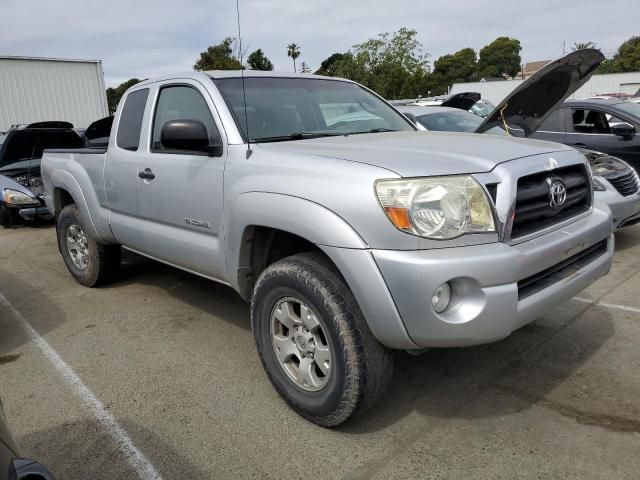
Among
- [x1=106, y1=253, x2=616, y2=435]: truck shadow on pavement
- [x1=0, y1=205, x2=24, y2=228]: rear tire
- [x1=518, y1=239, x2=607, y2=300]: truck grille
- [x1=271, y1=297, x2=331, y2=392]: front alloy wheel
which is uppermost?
[x1=518, y1=239, x2=607, y2=300]: truck grille

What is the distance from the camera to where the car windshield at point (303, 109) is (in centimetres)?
335

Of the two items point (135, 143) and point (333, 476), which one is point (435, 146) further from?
point (135, 143)

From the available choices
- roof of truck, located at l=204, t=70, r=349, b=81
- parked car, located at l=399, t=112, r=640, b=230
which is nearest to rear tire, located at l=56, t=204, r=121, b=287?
roof of truck, located at l=204, t=70, r=349, b=81

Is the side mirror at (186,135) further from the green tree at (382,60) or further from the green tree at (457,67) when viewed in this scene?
the green tree at (457,67)

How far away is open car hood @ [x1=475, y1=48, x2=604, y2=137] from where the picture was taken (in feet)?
13.4

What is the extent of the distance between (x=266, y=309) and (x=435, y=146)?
125cm

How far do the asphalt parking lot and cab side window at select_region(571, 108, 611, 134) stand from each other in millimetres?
3473

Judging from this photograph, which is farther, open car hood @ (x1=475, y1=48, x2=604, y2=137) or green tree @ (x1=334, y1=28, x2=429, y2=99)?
green tree @ (x1=334, y1=28, x2=429, y2=99)

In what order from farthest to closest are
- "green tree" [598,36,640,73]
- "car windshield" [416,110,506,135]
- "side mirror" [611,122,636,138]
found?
1. "green tree" [598,36,640,73]
2. "car windshield" [416,110,506,135]
3. "side mirror" [611,122,636,138]

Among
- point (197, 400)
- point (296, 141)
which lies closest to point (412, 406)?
point (197, 400)

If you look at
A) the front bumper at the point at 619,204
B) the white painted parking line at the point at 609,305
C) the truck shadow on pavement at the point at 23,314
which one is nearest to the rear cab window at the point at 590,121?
the front bumper at the point at 619,204

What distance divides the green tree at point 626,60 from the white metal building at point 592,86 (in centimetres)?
1831

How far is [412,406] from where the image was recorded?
9.73 ft

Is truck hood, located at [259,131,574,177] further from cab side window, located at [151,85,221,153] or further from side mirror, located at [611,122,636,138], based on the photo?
side mirror, located at [611,122,636,138]
